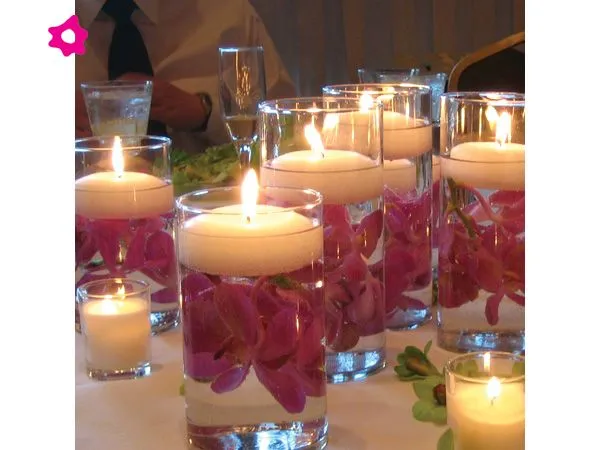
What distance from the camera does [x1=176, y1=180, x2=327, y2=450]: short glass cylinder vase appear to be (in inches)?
21.5

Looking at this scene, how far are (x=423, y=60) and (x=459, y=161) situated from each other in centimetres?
237

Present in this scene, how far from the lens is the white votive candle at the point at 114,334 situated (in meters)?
0.71

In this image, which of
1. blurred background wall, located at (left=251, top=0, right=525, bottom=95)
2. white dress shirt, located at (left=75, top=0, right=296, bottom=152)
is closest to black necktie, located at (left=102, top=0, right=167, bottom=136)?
white dress shirt, located at (left=75, top=0, right=296, bottom=152)

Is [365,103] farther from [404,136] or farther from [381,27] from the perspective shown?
[381,27]

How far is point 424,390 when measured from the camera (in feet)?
2.14

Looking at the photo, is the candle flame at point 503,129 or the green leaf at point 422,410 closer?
the green leaf at point 422,410

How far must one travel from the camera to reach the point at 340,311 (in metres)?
0.69

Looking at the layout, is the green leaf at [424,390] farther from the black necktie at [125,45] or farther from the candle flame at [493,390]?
the black necktie at [125,45]

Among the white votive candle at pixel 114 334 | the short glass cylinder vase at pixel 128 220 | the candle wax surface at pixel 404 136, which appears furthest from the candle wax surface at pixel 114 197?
the candle wax surface at pixel 404 136

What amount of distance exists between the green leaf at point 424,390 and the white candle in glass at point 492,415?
9cm

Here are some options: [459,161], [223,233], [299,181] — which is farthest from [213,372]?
[459,161]
